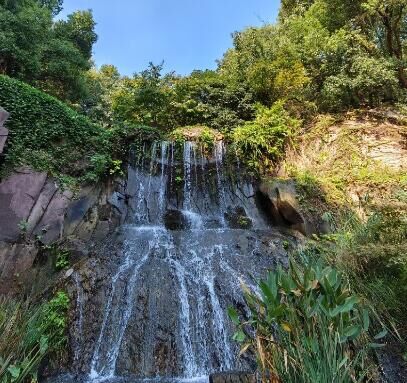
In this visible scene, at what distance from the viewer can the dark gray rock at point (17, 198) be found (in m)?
6.07

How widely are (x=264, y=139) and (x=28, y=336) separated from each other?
302 inches

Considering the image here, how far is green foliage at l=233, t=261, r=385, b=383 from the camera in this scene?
7.95 feet

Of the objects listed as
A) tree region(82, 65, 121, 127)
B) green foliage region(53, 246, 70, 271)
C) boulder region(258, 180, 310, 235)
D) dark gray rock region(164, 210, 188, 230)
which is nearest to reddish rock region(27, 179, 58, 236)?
green foliage region(53, 246, 70, 271)

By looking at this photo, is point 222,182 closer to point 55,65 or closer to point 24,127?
point 24,127

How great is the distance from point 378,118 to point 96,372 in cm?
996

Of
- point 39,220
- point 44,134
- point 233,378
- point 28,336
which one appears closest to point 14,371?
point 28,336

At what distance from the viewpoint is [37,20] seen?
1227cm

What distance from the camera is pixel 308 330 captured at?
256 centimetres

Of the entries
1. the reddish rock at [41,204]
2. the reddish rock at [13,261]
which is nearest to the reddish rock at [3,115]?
the reddish rock at [41,204]

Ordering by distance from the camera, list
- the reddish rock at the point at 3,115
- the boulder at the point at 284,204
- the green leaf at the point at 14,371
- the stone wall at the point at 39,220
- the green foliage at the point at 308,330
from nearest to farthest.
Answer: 1. the green foliage at the point at 308,330
2. the green leaf at the point at 14,371
3. the stone wall at the point at 39,220
4. the reddish rock at the point at 3,115
5. the boulder at the point at 284,204

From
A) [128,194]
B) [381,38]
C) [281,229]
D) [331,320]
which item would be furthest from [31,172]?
Answer: [381,38]

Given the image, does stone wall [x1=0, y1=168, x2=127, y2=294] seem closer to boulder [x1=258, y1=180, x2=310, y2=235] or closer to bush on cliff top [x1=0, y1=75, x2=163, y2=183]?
bush on cliff top [x1=0, y1=75, x2=163, y2=183]

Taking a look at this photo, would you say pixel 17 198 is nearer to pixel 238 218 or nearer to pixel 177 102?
pixel 238 218

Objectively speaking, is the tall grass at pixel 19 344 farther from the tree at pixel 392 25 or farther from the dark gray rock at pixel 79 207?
the tree at pixel 392 25
